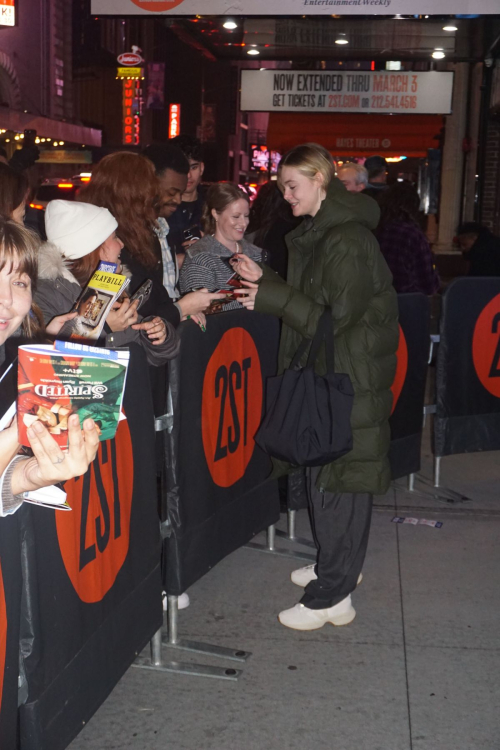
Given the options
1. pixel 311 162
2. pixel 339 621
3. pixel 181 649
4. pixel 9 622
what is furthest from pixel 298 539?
pixel 9 622

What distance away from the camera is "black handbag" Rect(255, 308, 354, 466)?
11.9 feet

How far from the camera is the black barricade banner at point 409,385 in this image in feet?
18.8

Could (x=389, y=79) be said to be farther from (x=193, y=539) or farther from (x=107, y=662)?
(x=107, y=662)

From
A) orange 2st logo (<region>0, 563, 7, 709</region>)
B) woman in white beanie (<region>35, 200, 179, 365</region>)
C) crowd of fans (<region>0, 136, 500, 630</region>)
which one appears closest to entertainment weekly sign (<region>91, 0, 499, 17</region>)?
crowd of fans (<region>0, 136, 500, 630</region>)

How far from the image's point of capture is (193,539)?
383cm

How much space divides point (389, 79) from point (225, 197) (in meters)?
7.32

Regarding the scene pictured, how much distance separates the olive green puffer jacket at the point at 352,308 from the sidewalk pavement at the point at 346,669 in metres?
0.78

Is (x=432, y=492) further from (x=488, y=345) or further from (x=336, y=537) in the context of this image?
(x=336, y=537)

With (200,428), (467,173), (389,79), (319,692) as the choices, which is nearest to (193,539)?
(200,428)

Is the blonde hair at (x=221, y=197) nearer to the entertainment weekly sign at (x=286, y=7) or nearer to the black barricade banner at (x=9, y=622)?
the entertainment weekly sign at (x=286, y=7)

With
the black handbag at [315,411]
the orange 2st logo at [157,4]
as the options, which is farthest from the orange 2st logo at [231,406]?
the orange 2st logo at [157,4]

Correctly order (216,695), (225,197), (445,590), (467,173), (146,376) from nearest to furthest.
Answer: (146,376) < (216,695) < (445,590) < (225,197) < (467,173)

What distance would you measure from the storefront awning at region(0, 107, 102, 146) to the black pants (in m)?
15.8

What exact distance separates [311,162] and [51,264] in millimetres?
1334
